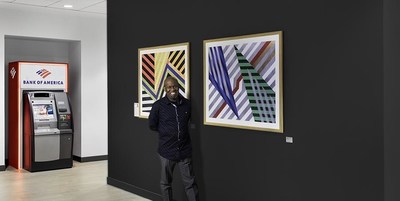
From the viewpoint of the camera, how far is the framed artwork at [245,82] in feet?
11.2

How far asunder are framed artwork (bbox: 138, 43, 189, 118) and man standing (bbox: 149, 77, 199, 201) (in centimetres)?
29

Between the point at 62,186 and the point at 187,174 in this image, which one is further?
the point at 62,186

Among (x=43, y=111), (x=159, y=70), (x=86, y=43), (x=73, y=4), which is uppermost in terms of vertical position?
(x=73, y=4)

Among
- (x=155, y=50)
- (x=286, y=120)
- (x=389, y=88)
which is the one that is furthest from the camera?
(x=155, y=50)

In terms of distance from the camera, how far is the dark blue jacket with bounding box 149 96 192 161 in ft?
13.0

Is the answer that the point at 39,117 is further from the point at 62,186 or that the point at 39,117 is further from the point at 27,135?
the point at 62,186

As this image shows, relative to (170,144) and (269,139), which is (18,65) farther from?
(269,139)

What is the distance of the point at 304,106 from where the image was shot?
3.24 metres

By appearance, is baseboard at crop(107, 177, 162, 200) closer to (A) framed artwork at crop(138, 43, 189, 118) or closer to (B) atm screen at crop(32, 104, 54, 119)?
(A) framed artwork at crop(138, 43, 189, 118)

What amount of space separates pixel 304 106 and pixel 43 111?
184 inches

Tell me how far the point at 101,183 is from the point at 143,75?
169 centimetres

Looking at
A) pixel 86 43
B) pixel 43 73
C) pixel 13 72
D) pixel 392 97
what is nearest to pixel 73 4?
pixel 86 43

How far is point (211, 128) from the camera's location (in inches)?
158

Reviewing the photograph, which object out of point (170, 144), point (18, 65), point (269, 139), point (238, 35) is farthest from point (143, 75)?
point (18, 65)
